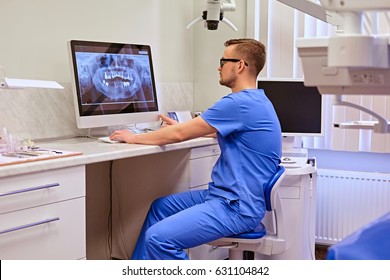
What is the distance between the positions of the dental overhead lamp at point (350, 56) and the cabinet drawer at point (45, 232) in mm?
1108

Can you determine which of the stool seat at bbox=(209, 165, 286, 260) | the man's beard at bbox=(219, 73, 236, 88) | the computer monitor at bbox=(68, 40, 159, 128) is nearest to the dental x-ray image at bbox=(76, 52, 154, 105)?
the computer monitor at bbox=(68, 40, 159, 128)

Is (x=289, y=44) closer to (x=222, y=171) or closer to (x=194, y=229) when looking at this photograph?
(x=222, y=171)

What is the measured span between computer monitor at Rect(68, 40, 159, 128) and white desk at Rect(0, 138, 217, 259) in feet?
0.51

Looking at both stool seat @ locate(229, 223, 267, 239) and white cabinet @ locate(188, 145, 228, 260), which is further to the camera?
white cabinet @ locate(188, 145, 228, 260)

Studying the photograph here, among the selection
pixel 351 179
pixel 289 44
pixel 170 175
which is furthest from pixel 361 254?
pixel 289 44

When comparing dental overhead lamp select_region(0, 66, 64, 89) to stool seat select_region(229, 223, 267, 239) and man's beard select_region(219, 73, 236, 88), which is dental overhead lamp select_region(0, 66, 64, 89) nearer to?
man's beard select_region(219, 73, 236, 88)

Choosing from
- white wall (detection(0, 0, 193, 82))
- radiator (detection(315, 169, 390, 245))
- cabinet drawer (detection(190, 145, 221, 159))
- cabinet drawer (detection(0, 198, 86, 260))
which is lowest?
radiator (detection(315, 169, 390, 245))

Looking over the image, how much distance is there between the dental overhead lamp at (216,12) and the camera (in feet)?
10.8

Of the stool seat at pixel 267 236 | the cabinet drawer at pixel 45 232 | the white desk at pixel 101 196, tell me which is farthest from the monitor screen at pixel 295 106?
the cabinet drawer at pixel 45 232

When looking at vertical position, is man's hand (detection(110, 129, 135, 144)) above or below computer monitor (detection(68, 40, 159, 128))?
below

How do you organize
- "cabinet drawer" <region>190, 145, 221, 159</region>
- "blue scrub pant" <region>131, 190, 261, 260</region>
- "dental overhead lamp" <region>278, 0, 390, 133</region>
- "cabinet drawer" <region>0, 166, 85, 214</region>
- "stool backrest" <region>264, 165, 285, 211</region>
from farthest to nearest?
1. "cabinet drawer" <region>190, 145, 221, 159</region>
2. "stool backrest" <region>264, 165, 285, 211</region>
3. "blue scrub pant" <region>131, 190, 261, 260</region>
4. "cabinet drawer" <region>0, 166, 85, 214</region>
5. "dental overhead lamp" <region>278, 0, 390, 133</region>

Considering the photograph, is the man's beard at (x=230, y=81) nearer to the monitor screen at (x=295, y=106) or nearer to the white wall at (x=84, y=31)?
the monitor screen at (x=295, y=106)

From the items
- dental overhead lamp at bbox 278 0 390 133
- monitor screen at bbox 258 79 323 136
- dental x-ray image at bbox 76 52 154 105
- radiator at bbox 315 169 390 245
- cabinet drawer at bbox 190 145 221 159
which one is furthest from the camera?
radiator at bbox 315 169 390 245

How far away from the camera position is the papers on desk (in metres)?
2.05
